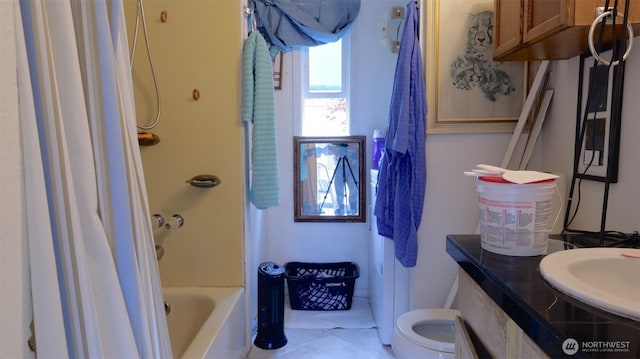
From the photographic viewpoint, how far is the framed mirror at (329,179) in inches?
113

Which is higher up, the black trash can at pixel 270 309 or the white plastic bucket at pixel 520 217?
the white plastic bucket at pixel 520 217

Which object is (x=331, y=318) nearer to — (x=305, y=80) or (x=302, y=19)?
(x=305, y=80)

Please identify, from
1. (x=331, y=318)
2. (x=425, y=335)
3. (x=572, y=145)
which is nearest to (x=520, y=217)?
(x=572, y=145)

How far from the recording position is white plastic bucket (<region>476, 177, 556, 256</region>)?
94 centimetres

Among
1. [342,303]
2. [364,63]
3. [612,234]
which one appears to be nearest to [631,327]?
[612,234]

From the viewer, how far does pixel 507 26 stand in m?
1.60

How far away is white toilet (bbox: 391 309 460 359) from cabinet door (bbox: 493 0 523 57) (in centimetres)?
107

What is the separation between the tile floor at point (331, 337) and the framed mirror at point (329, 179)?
0.68 meters

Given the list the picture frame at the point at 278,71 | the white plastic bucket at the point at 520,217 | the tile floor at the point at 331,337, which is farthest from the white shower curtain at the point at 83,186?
the picture frame at the point at 278,71

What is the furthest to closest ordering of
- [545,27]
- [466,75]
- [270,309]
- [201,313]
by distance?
[270,309], [466,75], [201,313], [545,27]

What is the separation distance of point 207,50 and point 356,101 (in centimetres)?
123

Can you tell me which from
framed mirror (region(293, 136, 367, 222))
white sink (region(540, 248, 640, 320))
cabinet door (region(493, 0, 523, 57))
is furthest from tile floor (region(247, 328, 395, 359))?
cabinet door (region(493, 0, 523, 57))

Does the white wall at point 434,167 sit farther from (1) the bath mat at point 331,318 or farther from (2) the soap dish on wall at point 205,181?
(2) the soap dish on wall at point 205,181

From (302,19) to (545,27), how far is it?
1.65m
